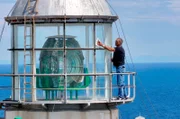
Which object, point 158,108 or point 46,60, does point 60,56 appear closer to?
point 46,60

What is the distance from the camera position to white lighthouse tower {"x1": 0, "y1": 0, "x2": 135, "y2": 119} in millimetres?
15727

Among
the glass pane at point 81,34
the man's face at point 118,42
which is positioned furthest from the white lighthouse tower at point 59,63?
the man's face at point 118,42

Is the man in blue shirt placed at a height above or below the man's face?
below

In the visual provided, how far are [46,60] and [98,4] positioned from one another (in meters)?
1.73

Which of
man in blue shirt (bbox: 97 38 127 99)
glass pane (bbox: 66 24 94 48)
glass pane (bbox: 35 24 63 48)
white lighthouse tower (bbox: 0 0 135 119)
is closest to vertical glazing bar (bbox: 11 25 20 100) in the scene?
white lighthouse tower (bbox: 0 0 135 119)

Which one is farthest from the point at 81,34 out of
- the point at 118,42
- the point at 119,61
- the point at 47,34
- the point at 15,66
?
the point at 15,66

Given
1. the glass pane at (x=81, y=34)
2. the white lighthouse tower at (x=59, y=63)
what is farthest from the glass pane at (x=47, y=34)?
the glass pane at (x=81, y=34)

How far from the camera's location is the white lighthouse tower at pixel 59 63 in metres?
15.7

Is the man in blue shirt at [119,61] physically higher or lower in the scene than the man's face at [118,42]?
lower

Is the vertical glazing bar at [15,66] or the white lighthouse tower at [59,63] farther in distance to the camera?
the vertical glazing bar at [15,66]

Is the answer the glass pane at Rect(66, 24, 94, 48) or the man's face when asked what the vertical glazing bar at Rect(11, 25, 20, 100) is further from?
the man's face

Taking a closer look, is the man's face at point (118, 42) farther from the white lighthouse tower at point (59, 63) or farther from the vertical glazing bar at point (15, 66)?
the vertical glazing bar at point (15, 66)

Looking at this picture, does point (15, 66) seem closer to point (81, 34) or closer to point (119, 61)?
point (81, 34)

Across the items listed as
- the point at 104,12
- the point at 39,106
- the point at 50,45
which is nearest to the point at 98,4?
the point at 104,12
